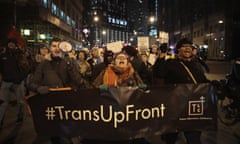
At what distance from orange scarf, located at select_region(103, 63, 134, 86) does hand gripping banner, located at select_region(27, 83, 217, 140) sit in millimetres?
451

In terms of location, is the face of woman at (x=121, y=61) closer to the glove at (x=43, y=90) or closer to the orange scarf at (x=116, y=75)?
the orange scarf at (x=116, y=75)

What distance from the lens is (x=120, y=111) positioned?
4895 millimetres

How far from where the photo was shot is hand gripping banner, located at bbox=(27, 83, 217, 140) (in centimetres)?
490

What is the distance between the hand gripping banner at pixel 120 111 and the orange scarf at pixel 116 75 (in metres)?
0.45

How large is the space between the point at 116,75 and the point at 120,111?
0.72 metres

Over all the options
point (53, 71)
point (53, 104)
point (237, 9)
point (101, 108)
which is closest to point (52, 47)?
point (53, 71)

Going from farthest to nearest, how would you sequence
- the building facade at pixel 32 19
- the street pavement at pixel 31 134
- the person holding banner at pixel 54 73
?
the building facade at pixel 32 19 < the street pavement at pixel 31 134 < the person holding banner at pixel 54 73

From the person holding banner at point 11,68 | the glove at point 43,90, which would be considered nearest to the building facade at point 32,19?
the person holding banner at point 11,68

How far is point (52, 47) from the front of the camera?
5383mm

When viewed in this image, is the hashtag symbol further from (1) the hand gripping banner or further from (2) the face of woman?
(2) the face of woman

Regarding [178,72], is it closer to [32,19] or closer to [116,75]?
[116,75]

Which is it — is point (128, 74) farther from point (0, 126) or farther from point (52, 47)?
point (0, 126)

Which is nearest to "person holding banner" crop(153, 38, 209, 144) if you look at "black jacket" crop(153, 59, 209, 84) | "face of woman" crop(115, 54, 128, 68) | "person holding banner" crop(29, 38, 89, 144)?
"black jacket" crop(153, 59, 209, 84)

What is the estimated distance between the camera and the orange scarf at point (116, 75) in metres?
5.35
